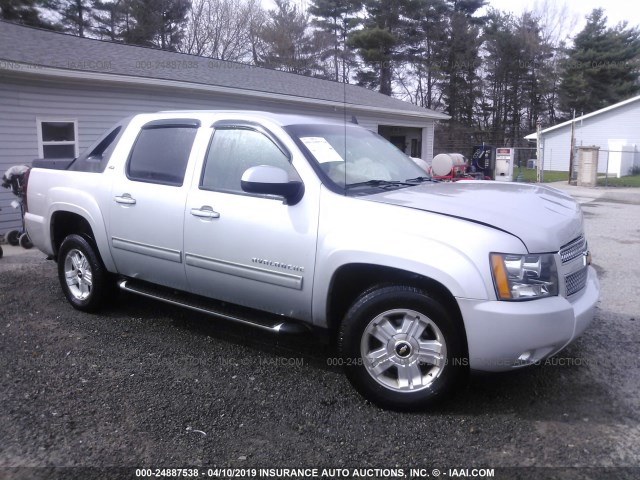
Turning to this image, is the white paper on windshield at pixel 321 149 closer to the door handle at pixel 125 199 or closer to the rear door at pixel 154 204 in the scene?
the rear door at pixel 154 204

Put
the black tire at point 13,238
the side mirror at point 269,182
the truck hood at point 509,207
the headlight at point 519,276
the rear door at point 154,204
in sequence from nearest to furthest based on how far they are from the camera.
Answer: the headlight at point 519,276, the truck hood at point 509,207, the side mirror at point 269,182, the rear door at point 154,204, the black tire at point 13,238

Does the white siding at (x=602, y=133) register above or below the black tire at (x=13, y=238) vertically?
above

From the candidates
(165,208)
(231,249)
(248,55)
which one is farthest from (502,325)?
(248,55)

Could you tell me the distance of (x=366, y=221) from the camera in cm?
348

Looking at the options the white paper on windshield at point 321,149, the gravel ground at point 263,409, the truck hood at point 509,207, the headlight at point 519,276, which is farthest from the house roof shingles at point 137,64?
the headlight at point 519,276

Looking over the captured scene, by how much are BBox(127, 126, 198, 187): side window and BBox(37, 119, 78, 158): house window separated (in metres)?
7.08

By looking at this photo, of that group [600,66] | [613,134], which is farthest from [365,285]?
[600,66]

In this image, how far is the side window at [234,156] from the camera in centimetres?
411

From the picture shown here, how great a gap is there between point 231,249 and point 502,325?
1911mm

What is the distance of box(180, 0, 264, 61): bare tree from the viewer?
32812mm

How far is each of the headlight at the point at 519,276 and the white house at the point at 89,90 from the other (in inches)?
217

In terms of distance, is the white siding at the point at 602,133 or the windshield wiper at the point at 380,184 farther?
the white siding at the point at 602,133

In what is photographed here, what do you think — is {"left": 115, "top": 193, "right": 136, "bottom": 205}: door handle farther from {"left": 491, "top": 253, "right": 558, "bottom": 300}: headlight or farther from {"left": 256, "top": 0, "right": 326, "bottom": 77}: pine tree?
{"left": 256, "top": 0, "right": 326, "bottom": 77}: pine tree

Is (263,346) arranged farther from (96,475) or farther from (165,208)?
(96,475)
